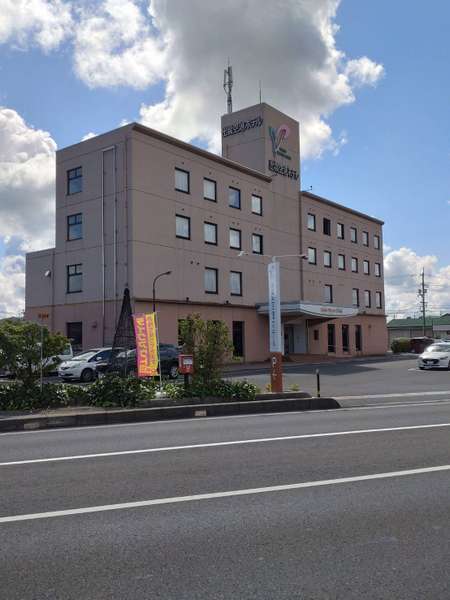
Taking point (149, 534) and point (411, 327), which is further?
point (411, 327)

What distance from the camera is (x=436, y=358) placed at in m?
29.0

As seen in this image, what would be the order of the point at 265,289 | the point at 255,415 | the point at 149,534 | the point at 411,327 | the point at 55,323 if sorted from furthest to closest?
the point at 411,327 < the point at 265,289 < the point at 55,323 < the point at 255,415 < the point at 149,534

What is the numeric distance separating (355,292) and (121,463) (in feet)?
161

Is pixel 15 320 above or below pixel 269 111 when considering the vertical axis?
below

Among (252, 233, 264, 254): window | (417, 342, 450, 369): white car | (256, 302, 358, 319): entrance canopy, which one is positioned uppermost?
(252, 233, 264, 254): window

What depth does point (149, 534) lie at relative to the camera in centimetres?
472

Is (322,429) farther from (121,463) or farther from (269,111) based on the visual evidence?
(269,111)

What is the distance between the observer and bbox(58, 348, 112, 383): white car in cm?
2417

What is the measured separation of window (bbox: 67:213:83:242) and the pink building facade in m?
0.10

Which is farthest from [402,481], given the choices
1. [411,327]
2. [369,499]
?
[411,327]

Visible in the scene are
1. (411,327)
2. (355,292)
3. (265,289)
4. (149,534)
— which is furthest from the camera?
(411,327)

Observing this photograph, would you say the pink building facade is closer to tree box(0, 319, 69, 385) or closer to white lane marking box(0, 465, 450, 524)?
tree box(0, 319, 69, 385)

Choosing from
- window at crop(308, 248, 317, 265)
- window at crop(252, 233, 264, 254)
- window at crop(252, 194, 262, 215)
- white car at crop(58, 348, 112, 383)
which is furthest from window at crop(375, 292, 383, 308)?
white car at crop(58, 348, 112, 383)

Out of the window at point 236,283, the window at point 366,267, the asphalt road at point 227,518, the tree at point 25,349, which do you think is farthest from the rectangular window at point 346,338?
the asphalt road at point 227,518
